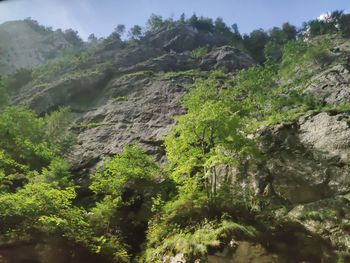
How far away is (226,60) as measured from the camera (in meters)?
51.7

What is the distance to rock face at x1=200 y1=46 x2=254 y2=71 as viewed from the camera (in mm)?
50625

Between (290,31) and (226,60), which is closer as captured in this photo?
(226,60)

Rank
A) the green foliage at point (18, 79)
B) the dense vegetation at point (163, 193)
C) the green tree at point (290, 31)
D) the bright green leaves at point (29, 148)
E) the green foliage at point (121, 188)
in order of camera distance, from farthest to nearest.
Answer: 1. the green tree at point (290, 31)
2. the green foliage at point (18, 79)
3. the bright green leaves at point (29, 148)
4. the green foliage at point (121, 188)
5. the dense vegetation at point (163, 193)

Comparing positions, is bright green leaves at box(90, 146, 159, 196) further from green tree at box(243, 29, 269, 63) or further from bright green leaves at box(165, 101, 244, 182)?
green tree at box(243, 29, 269, 63)

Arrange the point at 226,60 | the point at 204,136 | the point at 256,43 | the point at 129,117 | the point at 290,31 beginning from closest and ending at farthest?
the point at 204,136 < the point at 129,117 < the point at 226,60 < the point at 256,43 < the point at 290,31

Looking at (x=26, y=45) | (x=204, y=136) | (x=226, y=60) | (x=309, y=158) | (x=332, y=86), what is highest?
(x=26, y=45)

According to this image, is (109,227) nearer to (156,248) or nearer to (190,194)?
(156,248)

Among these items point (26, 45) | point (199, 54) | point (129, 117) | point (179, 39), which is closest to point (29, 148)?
point (129, 117)

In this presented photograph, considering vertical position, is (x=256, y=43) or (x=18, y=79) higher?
(x=256, y=43)

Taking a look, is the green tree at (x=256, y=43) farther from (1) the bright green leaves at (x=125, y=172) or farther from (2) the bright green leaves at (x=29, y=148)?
(1) the bright green leaves at (x=125, y=172)

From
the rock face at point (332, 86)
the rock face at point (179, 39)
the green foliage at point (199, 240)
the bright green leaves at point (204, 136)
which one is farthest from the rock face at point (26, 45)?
the green foliage at point (199, 240)

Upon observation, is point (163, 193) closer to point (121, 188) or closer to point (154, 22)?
point (121, 188)

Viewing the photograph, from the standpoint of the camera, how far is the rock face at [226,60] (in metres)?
50.6

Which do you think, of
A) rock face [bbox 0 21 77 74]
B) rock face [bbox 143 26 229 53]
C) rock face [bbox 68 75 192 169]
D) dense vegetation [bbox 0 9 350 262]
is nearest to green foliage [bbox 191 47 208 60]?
rock face [bbox 143 26 229 53]
